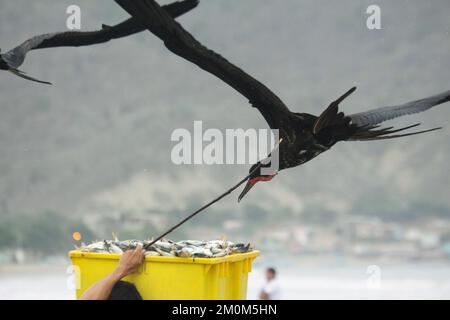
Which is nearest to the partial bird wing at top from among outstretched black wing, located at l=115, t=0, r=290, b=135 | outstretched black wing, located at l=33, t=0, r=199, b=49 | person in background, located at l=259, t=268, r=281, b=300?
outstretched black wing, located at l=115, t=0, r=290, b=135

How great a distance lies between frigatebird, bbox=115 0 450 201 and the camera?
281 centimetres

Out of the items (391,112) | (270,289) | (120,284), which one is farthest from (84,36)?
(270,289)

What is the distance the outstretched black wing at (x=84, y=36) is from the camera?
3162 millimetres

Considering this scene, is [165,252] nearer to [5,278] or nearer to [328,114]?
[328,114]

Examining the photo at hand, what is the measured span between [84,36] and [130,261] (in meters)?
1.16

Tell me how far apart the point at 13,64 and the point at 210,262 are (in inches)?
52.1

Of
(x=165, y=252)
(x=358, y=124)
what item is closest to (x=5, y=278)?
(x=165, y=252)

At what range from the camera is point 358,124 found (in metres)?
3.11

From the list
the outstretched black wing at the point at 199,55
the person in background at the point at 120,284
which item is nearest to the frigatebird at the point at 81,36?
the outstretched black wing at the point at 199,55

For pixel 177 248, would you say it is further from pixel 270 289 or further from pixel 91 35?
pixel 270 289

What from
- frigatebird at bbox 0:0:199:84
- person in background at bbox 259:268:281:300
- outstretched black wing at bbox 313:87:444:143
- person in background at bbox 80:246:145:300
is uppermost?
frigatebird at bbox 0:0:199:84

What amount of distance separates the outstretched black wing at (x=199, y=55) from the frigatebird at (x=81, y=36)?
331 mm

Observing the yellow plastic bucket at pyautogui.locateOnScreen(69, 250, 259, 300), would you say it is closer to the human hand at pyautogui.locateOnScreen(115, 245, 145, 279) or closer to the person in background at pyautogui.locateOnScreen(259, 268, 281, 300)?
the human hand at pyautogui.locateOnScreen(115, 245, 145, 279)
